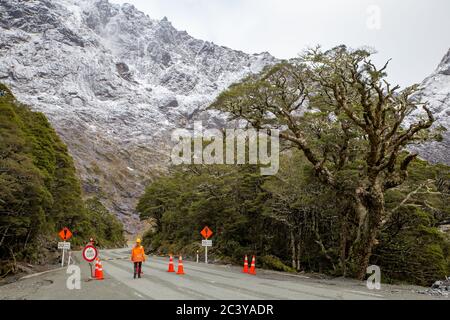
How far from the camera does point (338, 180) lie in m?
20.0

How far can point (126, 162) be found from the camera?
167750 mm

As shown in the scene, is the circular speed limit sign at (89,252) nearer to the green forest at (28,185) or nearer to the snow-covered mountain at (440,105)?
the green forest at (28,185)

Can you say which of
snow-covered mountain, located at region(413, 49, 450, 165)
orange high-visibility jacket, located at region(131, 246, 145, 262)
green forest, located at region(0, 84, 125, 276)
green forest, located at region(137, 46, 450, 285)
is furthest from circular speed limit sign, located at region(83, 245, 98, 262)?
snow-covered mountain, located at region(413, 49, 450, 165)

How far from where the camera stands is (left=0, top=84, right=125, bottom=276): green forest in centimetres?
2361

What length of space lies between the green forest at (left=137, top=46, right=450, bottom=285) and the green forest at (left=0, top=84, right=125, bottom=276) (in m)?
12.7

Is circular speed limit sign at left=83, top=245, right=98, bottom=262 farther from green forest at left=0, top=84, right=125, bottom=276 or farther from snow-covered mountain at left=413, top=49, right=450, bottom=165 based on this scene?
snow-covered mountain at left=413, top=49, right=450, bottom=165

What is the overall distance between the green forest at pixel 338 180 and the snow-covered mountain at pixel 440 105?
57.2m

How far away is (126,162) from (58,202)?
132868 mm

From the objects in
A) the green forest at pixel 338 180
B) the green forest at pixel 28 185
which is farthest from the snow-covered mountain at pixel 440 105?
the green forest at pixel 28 185

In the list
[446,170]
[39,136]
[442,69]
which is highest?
[442,69]

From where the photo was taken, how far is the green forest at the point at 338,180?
60.5 feet

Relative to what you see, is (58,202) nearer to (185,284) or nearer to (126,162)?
(185,284)
